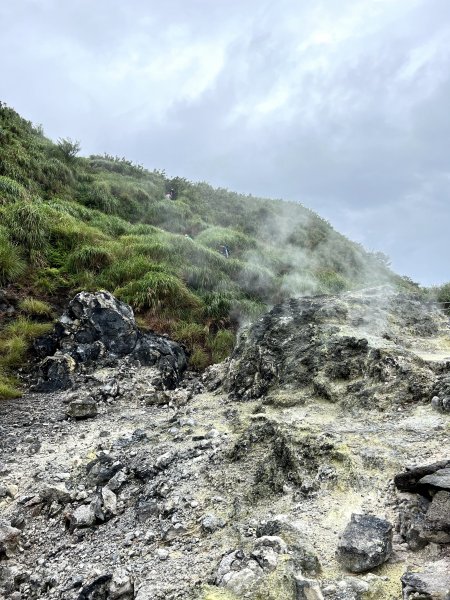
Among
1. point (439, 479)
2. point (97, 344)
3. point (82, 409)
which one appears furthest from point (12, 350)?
point (439, 479)

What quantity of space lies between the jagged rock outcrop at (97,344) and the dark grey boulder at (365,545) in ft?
18.5

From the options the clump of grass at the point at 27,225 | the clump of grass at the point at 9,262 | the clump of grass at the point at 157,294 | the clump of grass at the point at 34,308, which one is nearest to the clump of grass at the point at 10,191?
the clump of grass at the point at 27,225

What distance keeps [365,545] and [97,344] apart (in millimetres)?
6656

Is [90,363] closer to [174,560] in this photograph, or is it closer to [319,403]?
[319,403]

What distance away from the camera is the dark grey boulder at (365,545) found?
3.18 m

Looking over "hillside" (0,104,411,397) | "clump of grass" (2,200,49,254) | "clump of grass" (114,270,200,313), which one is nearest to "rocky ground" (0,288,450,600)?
"hillside" (0,104,411,397)

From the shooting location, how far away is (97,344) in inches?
349

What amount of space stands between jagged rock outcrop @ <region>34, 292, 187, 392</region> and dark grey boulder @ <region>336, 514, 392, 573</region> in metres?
5.63

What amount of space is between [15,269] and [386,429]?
9139mm

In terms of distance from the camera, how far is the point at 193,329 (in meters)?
10.5

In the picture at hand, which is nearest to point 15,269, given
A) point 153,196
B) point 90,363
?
point 90,363

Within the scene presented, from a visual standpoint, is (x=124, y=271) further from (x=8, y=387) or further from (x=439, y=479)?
(x=439, y=479)

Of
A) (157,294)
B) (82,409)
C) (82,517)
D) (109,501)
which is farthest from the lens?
(157,294)

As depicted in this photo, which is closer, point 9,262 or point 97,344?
point 97,344
